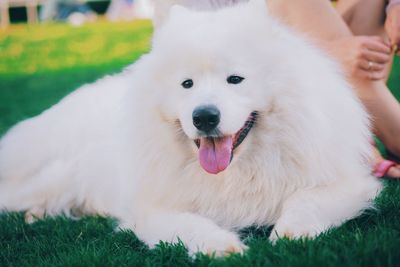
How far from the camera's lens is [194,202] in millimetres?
2883

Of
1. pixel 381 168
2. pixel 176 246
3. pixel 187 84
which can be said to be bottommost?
pixel 381 168

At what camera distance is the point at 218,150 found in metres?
2.67

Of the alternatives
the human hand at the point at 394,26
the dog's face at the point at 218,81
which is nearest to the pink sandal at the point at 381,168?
the human hand at the point at 394,26

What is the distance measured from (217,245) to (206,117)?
55 cm

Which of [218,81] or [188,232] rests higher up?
[218,81]

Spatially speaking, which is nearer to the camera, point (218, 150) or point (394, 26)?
point (218, 150)

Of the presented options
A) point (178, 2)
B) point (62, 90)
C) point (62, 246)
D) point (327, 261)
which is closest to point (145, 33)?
point (62, 90)

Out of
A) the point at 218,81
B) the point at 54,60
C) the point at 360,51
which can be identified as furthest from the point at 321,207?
the point at 54,60

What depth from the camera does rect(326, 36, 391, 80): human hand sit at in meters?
3.47

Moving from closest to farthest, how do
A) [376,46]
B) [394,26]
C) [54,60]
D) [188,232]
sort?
1. [188,232]
2. [376,46]
3. [394,26]
4. [54,60]

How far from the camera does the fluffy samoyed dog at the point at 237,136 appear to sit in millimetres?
2619

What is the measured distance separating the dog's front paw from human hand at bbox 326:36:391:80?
63.8 inches

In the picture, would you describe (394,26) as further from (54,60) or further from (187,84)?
(54,60)

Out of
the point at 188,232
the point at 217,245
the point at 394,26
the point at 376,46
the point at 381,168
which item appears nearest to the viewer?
the point at 217,245
